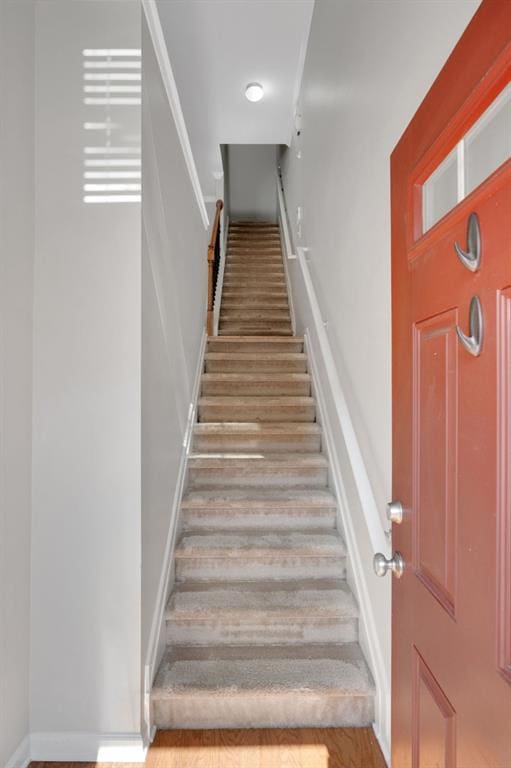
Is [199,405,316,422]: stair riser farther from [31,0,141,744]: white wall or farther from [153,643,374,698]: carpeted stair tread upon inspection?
[31,0,141,744]: white wall

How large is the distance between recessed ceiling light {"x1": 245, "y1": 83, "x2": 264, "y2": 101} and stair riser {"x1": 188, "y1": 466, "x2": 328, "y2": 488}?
3.20 m

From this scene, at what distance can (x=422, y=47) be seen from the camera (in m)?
1.37

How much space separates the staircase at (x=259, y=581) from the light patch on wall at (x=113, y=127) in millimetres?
1573

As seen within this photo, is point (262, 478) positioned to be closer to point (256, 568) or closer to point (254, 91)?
point (256, 568)

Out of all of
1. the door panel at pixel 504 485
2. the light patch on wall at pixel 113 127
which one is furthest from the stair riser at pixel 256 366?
the door panel at pixel 504 485

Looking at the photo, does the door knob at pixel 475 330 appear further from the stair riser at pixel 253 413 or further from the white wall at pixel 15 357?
the stair riser at pixel 253 413

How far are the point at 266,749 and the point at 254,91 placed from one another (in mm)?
4452

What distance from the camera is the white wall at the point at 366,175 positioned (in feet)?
4.82

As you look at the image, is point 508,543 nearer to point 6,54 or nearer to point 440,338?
point 440,338

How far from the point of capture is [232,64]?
13.1ft

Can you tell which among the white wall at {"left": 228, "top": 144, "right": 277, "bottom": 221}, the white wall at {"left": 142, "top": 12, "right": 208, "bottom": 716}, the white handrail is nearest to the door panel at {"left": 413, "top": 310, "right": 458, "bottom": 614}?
the white wall at {"left": 142, "top": 12, "right": 208, "bottom": 716}

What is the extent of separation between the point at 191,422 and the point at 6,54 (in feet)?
6.91

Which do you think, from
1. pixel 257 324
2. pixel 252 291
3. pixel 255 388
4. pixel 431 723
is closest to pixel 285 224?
pixel 252 291

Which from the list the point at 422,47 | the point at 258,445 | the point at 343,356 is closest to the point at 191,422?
the point at 258,445
